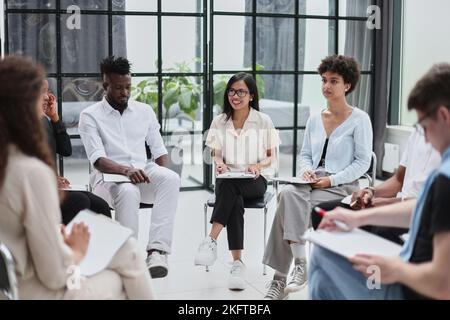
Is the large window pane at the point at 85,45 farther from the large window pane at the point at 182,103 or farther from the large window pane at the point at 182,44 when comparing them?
the large window pane at the point at 182,103

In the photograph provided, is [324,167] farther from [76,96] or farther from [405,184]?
[76,96]

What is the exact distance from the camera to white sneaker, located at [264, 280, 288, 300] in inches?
129

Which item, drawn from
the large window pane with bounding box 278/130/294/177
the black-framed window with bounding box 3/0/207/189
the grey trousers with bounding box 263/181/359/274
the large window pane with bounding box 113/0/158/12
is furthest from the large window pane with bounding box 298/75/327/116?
the grey trousers with bounding box 263/181/359/274

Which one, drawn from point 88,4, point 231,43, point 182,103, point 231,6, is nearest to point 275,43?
point 231,43

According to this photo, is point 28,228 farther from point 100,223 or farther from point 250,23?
point 250,23

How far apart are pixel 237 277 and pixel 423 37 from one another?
12.8ft

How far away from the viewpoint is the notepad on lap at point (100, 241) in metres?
1.93

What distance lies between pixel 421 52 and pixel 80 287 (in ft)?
17.4

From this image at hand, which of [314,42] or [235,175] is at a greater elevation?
[314,42]

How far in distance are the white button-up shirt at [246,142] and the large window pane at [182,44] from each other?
232cm

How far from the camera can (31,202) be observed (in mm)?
1738

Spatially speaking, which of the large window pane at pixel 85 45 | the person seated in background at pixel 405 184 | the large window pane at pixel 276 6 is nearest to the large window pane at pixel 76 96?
the large window pane at pixel 85 45

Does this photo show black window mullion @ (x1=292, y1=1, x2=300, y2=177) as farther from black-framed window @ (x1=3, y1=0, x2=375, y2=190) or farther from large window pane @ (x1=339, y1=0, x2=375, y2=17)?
large window pane @ (x1=339, y1=0, x2=375, y2=17)

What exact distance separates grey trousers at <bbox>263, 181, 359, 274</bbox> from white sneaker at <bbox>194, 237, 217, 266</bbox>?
0.39 meters
